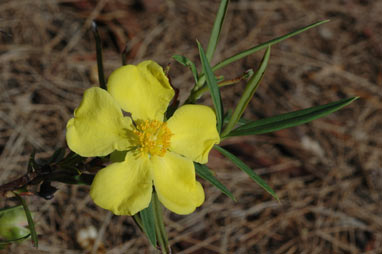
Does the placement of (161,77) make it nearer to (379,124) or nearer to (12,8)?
(12,8)

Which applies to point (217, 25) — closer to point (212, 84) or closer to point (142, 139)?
point (212, 84)

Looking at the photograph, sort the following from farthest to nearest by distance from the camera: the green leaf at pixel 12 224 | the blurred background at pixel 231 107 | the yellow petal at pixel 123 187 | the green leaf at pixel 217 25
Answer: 1. the blurred background at pixel 231 107
2. the green leaf at pixel 12 224
3. the green leaf at pixel 217 25
4. the yellow petal at pixel 123 187

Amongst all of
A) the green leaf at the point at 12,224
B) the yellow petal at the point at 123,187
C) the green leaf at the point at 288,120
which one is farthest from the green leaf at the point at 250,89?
the green leaf at the point at 12,224

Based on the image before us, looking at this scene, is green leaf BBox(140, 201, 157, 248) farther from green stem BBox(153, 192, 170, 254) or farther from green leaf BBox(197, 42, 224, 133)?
green leaf BBox(197, 42, 224, 133)

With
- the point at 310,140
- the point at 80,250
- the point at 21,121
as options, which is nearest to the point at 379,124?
the point at 310,140

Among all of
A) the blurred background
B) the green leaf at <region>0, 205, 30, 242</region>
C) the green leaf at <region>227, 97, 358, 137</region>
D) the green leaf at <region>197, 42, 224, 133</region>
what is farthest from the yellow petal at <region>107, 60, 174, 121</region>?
the blurred background

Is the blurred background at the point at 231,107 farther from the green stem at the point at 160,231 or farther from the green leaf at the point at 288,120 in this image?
the green leaf at the point at 288,120
